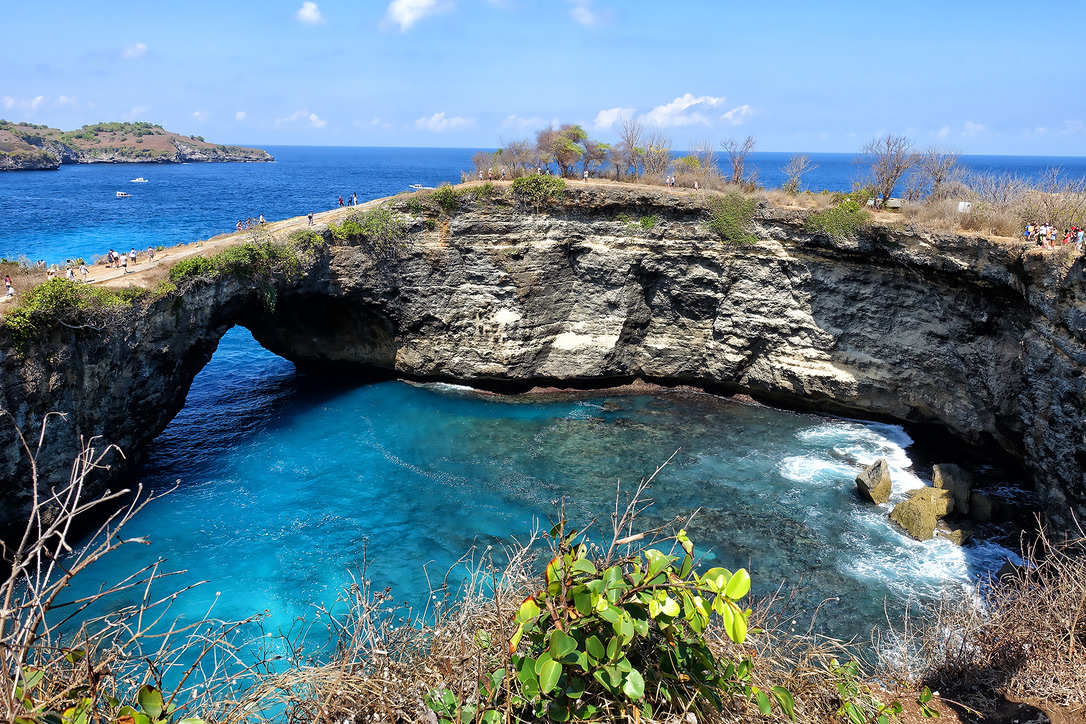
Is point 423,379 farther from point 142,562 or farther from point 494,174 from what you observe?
point 142,562

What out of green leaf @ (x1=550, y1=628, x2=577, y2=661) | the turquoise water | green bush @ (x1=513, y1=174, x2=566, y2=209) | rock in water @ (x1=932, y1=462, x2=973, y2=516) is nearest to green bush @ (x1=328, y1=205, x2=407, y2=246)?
green bush @ (x1=513, y1=174, x2=566, y2=209)

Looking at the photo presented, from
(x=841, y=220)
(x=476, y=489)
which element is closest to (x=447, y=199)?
(x=476, y=489)

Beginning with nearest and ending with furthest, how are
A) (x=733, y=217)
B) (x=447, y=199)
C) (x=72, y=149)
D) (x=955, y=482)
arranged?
(x=955, y=482)
(x=733, y=217)
(x=447, y=199)
(x=72, y=149)

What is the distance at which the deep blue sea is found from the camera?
2047 centimetres

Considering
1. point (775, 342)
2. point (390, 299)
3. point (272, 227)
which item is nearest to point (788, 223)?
point (775, 342)

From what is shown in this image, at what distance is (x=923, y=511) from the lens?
22.9 metres

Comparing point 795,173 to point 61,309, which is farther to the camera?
point 795,173

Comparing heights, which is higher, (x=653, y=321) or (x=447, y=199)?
(x=447, y=199)

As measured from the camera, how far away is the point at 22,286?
70.5ft

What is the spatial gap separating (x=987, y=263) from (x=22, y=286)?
34567 millimetres

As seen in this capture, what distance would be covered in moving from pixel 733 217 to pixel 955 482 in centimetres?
1473

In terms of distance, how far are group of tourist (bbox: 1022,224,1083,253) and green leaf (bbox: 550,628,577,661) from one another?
24.3 m

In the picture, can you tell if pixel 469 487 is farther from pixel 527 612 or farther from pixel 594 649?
pixel 594 649

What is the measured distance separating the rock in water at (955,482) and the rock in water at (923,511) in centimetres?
26
